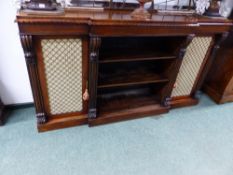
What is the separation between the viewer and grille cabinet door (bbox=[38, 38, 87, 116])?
134cm

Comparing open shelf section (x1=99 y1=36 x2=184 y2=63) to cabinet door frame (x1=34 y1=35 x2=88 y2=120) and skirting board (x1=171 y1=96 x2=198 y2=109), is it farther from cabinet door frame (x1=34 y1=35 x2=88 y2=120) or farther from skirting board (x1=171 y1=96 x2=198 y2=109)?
skirting board (x1=171 y1=96 x2=198 y2=109)

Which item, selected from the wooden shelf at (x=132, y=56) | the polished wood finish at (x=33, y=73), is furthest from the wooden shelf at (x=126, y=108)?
the wooden shelf at (x=132, y=56)

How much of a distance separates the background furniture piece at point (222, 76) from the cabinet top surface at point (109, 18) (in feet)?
1.81

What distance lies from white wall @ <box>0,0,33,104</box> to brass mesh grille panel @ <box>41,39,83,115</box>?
1.33 feet

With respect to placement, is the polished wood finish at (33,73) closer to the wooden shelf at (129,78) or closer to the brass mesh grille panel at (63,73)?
the brass mesh grille panel at (63,73)

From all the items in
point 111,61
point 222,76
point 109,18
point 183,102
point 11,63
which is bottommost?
point 183,102

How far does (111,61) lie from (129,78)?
1.09ft

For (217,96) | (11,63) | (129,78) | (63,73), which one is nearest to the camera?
(63,73)

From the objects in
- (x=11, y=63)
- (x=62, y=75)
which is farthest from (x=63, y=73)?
(x=11, y=63)

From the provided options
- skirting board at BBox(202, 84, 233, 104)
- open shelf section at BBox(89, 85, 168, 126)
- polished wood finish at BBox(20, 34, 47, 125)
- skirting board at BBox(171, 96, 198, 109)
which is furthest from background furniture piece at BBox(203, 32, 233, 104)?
polished wood finish at BBox(20, 34, 47, 125)

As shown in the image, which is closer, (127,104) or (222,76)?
(127,104)

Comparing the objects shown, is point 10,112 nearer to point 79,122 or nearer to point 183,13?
point 79,122

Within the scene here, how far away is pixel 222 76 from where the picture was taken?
88.8 inches

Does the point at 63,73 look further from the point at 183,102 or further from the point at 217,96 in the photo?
the point at 217,96
